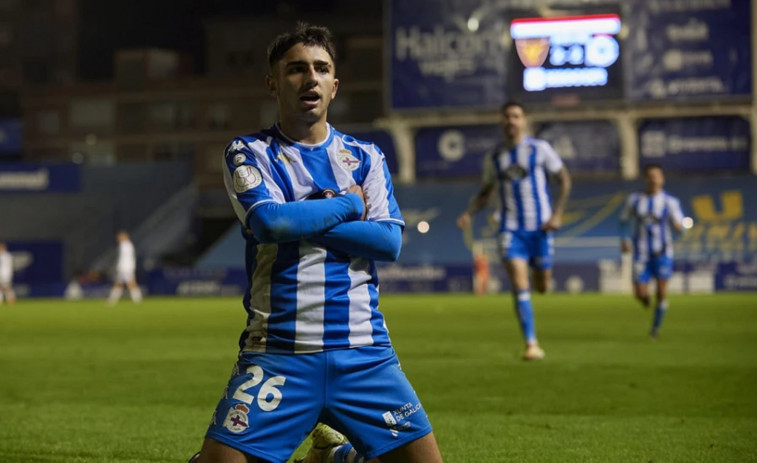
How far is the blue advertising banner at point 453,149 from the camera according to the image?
4219cm

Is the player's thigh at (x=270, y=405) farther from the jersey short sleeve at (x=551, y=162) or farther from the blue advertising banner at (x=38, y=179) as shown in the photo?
the blue advertising banner at (x=38, y=179)

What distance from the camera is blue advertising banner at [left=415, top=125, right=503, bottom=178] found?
42.2m

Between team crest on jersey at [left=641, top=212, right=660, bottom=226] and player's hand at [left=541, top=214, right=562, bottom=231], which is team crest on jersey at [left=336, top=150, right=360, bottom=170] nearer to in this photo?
player's hand at [left=541, top=214, right=562, bottom=231]

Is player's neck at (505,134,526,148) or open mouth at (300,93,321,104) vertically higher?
open mouth at (300,93,321,104)

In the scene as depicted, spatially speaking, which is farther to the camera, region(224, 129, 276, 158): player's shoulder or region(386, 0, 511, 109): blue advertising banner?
region(386, 0, 511, 109): blue advertising banner

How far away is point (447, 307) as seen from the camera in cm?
2734

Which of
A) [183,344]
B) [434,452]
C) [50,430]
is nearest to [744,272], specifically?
A: [183,344]

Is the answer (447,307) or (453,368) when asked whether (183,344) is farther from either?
(447,307)

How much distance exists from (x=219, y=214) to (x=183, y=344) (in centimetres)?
4129

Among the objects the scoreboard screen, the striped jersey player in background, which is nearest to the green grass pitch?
the striped jersey player in background

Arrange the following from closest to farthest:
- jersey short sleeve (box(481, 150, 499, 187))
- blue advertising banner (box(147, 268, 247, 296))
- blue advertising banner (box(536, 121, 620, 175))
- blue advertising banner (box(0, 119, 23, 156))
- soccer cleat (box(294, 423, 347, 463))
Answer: soccer cleat (box(294, 423, 347, 463))
jersey short sleeve (box(481, 150, 499, 187))
blue advertising banner (box(147, 268, 247, 296))
blue advertising banner (box(536, 121, 620, 175))
blue advertising banner (box(0, 119, 23, 156))

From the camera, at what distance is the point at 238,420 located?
3941 millimetres

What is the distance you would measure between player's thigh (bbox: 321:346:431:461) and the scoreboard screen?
110ft

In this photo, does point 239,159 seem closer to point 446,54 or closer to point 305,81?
point 305,81
